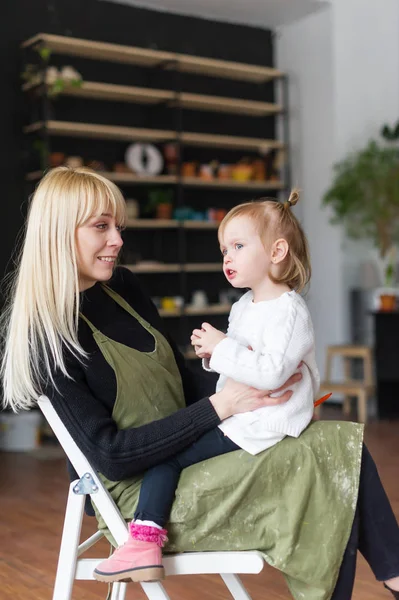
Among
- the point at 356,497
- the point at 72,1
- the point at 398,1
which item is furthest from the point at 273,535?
the point at 398,1

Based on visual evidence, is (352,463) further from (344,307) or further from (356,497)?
(344,307)

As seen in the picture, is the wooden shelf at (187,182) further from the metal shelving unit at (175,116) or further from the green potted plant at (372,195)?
the green potted plant at (372,195)

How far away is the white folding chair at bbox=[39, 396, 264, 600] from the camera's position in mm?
1730

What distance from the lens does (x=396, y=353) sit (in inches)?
272

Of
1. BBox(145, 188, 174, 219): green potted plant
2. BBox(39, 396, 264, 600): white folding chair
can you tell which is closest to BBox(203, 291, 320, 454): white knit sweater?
BBox(39, 396, 264, 600): white folding chair

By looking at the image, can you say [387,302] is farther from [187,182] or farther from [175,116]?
[175,116]

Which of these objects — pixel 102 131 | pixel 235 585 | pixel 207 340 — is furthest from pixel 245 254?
pixel 102 131

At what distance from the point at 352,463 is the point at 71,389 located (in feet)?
2.01

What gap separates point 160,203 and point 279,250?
16.8 ft

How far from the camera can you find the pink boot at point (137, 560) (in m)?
1.62

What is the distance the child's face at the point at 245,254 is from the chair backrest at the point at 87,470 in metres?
0.50

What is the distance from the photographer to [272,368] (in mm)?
1705

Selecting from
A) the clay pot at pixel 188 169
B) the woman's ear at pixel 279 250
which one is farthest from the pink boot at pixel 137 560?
the clay pot at pixel 188 169

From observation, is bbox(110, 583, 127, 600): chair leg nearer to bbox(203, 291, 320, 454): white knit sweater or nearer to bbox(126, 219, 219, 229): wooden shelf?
bbox(203, 291, 320, 454): white knit sweater
